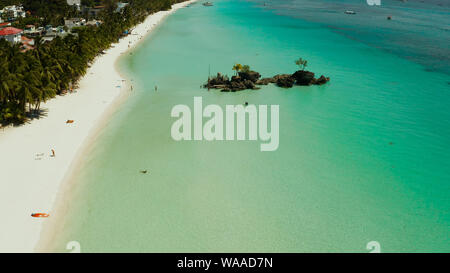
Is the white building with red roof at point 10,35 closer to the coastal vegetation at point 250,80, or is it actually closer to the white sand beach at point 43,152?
the white sand beach at point 43,152

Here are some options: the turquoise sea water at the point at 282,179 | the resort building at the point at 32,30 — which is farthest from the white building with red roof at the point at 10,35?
the turquoise sea water at the point at 282,179

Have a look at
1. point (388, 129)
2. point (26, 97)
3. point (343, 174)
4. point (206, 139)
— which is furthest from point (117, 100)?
point (388, 129)

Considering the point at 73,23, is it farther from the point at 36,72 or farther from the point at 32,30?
the point at 36,72

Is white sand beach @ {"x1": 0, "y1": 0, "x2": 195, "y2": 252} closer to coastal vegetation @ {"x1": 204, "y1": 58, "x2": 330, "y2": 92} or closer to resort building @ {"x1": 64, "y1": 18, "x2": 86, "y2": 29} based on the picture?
coastal vegetation @ {"x1": 204, "y1": 58, "x2": 330, "y2": 92}

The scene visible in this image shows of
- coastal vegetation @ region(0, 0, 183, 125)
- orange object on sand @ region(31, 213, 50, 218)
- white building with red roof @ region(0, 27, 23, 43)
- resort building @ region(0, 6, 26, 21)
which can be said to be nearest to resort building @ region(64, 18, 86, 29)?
resort building @ region(0, 6, 26, 21)

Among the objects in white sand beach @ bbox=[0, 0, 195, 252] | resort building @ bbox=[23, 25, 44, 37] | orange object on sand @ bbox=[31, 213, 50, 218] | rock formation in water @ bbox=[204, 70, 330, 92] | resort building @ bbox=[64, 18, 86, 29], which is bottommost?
orange object on sand @ bbox=[31, 213, 50, 218]
